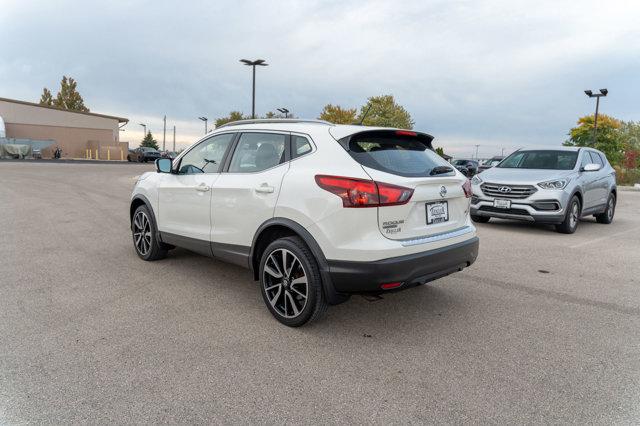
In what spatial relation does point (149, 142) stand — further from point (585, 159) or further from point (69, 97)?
point (585, 159)

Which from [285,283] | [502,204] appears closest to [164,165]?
[285,283]

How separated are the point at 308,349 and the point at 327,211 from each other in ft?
3.44

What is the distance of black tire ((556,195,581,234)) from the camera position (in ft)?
28.3

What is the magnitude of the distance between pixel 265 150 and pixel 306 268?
49.1 inches

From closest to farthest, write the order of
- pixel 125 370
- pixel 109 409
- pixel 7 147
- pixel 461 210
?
1. pixel 109 409
2. pixel 125 370
3. pixel 461 210
4. pixel 7 147

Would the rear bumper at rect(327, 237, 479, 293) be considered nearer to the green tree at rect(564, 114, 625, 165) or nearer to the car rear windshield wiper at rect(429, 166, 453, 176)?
the car rear windshield wiper at rect(429, 166, 453, 176)

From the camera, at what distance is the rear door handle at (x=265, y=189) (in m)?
3.92

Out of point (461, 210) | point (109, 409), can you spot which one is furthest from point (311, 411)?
point (461, 210)

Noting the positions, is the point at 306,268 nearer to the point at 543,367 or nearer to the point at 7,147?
the point at 543,367

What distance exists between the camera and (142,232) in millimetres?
5961

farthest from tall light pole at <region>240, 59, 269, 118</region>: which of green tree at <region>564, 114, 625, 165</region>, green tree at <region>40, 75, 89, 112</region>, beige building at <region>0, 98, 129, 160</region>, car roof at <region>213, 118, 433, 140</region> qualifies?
green tree at <region>40, 75, 89, 112</region>

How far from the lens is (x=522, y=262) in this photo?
20.6ft

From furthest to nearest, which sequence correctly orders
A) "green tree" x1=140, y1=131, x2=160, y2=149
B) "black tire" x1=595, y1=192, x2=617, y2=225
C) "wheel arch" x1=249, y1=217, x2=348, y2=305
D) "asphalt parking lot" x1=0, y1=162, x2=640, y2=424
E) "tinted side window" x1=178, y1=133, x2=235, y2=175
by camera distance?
"green tree" x1=140, y1=131, x2=160, y2=149
"black tire" x1=595, y1=192, x2=617, y2=225
"tinted side window" x1=178, y1=133, x2=235, y2=175
"wheel arch" x1=249, y1=217, x2=348, y2=305
"asphalt parking lot" x1=0, y1=162, x2=640, y2=424

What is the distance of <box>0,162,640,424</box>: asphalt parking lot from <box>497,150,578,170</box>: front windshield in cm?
398
